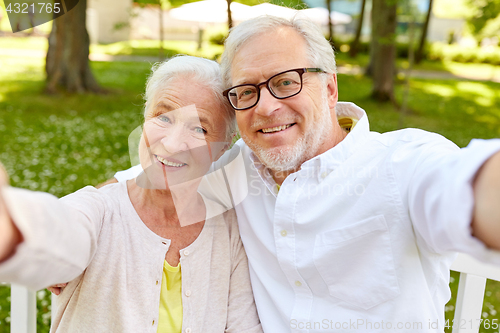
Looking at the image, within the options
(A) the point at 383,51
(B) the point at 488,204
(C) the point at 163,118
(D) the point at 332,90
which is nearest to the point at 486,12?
(A) the point at 383,51

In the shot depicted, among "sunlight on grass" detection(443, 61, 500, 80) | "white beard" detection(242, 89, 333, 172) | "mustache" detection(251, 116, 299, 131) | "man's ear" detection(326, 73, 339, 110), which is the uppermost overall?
"man's ear" detection(326, 73, 339, 110)

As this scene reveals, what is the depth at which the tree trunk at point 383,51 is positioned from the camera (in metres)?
11.0

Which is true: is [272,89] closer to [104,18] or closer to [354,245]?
[354,245]

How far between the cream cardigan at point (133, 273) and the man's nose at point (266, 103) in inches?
20.7

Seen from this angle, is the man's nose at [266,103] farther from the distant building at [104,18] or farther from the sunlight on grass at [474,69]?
the sunlight on grass at [474,69]

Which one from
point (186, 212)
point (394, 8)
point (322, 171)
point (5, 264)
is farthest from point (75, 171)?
point (394, 8)

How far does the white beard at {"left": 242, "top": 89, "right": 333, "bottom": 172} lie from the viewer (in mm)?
1939

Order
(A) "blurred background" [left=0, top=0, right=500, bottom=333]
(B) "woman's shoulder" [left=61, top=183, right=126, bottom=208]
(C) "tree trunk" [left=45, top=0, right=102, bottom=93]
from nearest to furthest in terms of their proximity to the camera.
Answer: (B) "woman's shoulder" [left=61, top=183, right=126, bottom=208], (A) "blurred background" [left=0, top=0, right=500, bottom=333], (C) "tree trunk" [left=45, top=0, right=102, bottom=93]

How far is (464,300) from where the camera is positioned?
2006 mm

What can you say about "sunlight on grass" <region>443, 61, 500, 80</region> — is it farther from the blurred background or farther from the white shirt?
the white shirt

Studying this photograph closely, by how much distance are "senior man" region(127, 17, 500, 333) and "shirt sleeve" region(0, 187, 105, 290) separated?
2.82 feet

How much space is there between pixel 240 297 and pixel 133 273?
19.9 inches

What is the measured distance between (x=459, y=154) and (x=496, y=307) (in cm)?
319

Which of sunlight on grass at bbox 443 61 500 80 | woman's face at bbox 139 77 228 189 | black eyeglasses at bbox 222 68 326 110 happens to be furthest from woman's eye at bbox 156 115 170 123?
sunlight on grass at bbox 443 61 500 80
